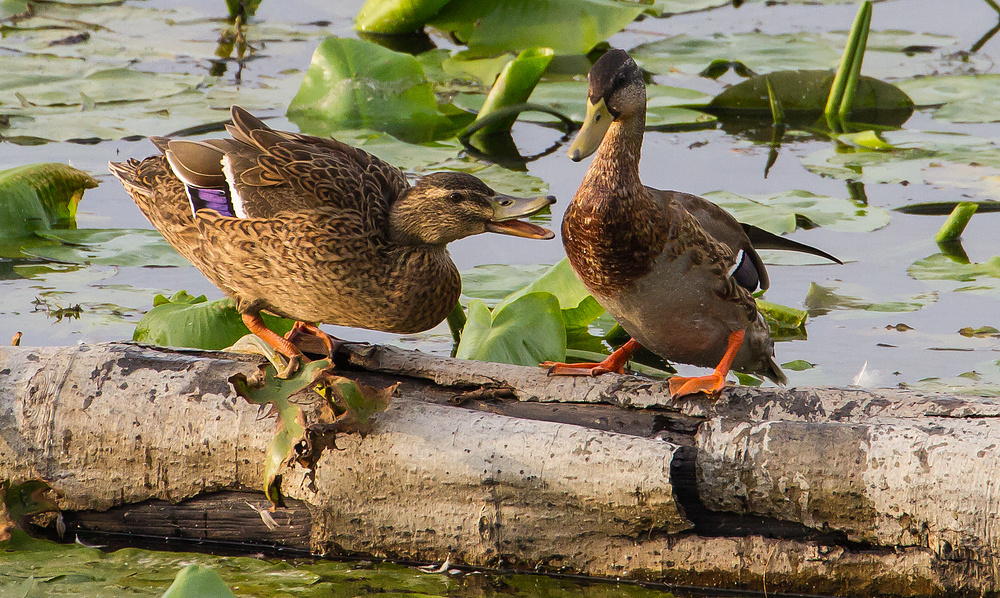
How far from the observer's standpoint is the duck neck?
310 cm

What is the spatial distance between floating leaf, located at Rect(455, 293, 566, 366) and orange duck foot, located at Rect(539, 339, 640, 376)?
0.21m

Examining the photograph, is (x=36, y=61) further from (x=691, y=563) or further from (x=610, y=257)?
(x=691, y=563)

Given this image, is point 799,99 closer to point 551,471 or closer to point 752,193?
point 752,193

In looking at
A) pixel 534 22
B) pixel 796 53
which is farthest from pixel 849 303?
pixel 534 22

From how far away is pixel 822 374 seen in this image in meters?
3.82

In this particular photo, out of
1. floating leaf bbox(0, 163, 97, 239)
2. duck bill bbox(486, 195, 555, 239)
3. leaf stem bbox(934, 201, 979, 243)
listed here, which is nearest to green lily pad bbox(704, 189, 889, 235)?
leaf stem bbox(934, 201, 979, 243)

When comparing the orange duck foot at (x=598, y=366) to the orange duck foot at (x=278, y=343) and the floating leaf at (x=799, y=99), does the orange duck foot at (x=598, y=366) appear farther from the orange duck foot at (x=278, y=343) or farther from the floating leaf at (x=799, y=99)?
the floating leaf at (x=799, y=99)

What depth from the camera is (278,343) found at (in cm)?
320

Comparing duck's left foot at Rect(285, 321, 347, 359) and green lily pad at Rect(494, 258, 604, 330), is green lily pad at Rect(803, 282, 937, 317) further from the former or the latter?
duck's left foot at Rect(285, 321, 347, 359)

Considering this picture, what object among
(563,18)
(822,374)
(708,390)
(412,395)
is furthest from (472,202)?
(563,18)

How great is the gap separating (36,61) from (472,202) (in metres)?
4.53

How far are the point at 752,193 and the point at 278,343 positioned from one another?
9.42ft

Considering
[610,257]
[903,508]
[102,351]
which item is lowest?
[903,508]

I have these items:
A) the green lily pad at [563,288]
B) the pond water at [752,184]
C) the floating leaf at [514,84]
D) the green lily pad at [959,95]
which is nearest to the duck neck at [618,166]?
the green lily pad at [563,288]
